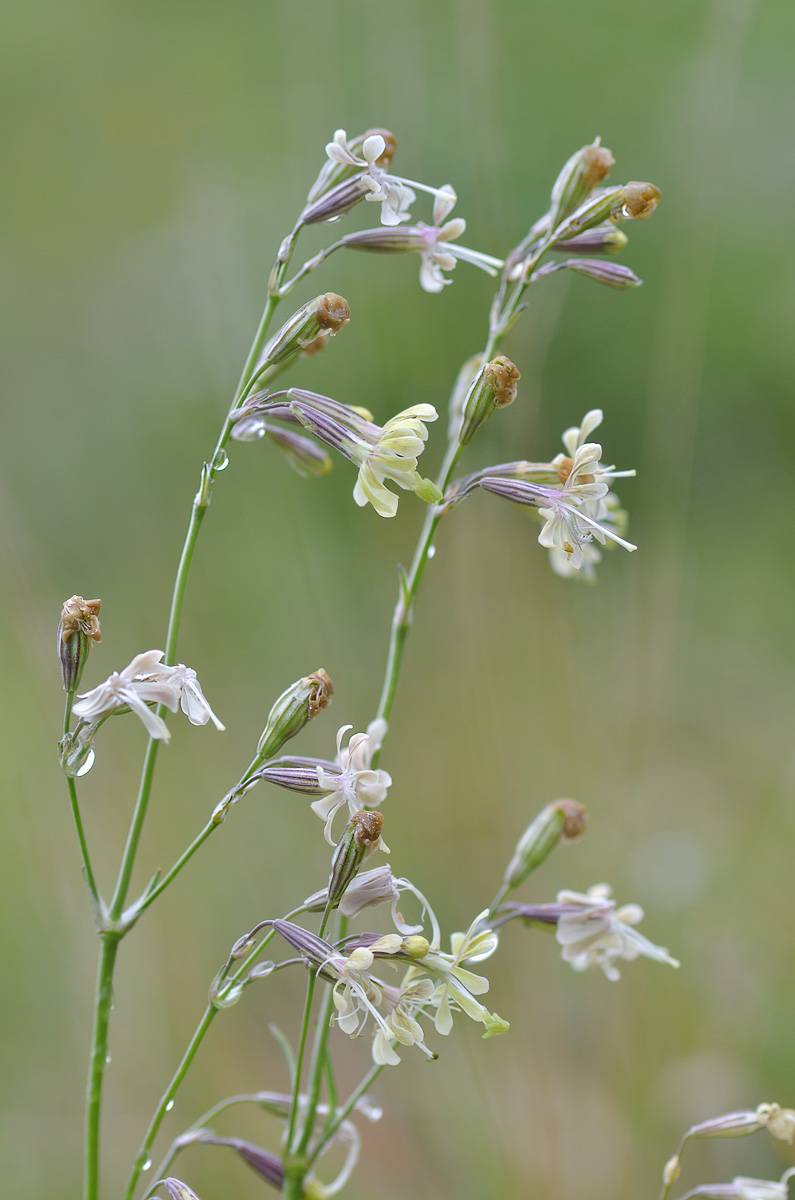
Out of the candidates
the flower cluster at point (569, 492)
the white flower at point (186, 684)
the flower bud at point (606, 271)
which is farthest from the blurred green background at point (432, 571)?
the white flower at point (186, 684)

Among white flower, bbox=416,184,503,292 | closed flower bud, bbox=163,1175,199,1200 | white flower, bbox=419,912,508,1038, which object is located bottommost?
closed flower bud, bbox=163,1175,199,1200

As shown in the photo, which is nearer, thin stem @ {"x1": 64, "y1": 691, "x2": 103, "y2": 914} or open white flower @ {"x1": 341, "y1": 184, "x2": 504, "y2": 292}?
thin stem @ {"x1": 64, "y1": 691, "x2": 103, "y2": 914}

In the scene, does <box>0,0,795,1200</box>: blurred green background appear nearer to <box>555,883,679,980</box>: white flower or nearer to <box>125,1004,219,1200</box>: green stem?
<box>555,883,679,980</box>: white flower

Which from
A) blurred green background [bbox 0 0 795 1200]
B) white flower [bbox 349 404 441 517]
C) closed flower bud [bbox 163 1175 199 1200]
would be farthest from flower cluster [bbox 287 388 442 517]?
blurred green background [bbox 0 0 795 1200]

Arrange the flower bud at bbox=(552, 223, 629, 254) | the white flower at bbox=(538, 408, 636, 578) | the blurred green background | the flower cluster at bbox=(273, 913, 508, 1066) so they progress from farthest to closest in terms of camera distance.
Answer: the blurred green background → the flower bud at bbox=(552, 223, 629, 254) → the white flower at bbox=(538, 408, 636, 578) → the flower cluster at bbox=(273, 913, 508, 1066)

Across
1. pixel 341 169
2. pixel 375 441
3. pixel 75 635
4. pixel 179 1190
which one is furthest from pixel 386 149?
pixel 179 1190

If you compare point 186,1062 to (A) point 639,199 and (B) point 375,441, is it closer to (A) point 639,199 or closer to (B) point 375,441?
(B) point 375,441

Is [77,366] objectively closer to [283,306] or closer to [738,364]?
[283,306]
